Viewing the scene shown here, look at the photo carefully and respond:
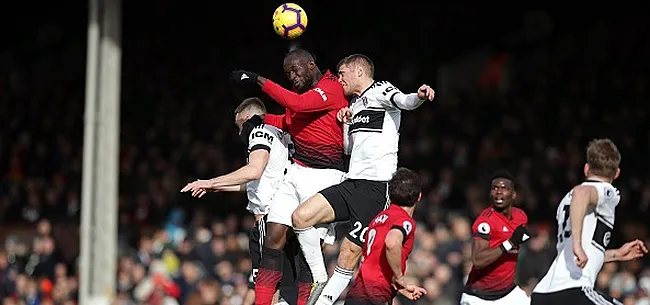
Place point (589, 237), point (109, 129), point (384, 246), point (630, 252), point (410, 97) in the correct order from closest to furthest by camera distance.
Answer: point (589, 237), point (630, 252), point (384, 246), point (410, 97), point (109, 129)

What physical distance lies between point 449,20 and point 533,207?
1185 cm

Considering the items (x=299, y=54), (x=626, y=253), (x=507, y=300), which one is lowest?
(x=507, y=300)

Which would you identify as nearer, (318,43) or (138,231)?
(138,231)

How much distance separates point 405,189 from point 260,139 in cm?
157

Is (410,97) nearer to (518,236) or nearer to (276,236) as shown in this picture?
(518,236)

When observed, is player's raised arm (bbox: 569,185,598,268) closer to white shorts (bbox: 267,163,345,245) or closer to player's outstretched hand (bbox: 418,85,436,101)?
player's outstretched hand (bbox: 418,85,436,101)

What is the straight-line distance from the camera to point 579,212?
9102 mm

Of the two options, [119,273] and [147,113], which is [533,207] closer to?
[119,273]

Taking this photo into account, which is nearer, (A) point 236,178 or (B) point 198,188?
(B) point 198,188

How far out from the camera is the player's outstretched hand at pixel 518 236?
1033 cm

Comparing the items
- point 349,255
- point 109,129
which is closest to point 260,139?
point 349,255

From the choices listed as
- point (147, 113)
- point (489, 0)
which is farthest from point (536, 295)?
point (489, 0)

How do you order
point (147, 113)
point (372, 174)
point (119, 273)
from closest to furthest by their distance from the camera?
point (372, 174) < point (119, 273) < point (147, 113)

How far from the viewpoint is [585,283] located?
9375 millimetres
